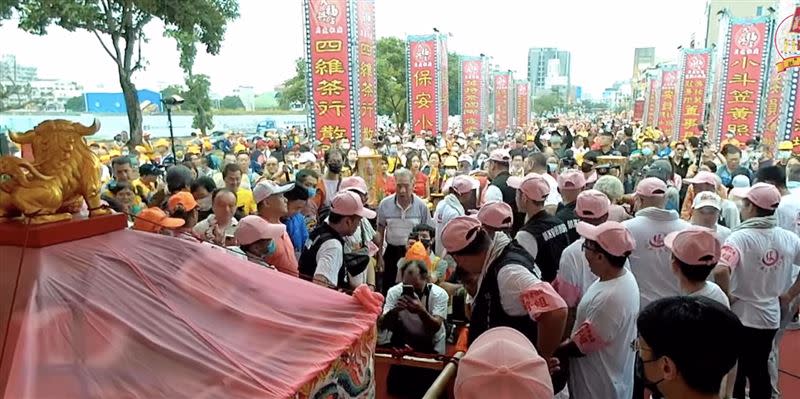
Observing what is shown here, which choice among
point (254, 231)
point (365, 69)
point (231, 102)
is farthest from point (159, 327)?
point (231, 102)

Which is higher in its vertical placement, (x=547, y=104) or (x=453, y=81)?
(x=453, y=81)

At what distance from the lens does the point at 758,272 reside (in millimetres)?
3281

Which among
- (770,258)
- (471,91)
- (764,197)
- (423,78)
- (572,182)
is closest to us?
(770,258)

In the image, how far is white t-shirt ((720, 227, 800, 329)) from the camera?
10.8ft

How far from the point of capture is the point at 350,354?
1.50 meters

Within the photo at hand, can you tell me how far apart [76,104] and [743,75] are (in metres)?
12.5

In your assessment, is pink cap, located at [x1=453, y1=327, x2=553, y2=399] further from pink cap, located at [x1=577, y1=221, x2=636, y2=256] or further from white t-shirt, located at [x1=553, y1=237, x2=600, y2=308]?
white t-shirt, located at [x1=553, y1=237, x2=600, y2=308]

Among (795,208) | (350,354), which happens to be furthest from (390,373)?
(795,208)

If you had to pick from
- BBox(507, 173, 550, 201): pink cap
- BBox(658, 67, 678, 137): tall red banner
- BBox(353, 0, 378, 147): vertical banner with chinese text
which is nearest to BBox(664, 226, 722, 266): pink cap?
BBox(507, 173, 550, 201): pink cap

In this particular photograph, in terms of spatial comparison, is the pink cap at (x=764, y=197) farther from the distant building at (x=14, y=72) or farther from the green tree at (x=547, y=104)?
the green tree at (x=547, y=104)

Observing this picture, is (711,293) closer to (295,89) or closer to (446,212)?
(446,212)

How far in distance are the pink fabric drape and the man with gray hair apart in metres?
3.37

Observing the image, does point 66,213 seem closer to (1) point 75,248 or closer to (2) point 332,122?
(1) point 75,248

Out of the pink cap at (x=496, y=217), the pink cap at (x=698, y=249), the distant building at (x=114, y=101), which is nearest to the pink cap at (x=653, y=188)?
the pink cap at (x=698, y=249)
